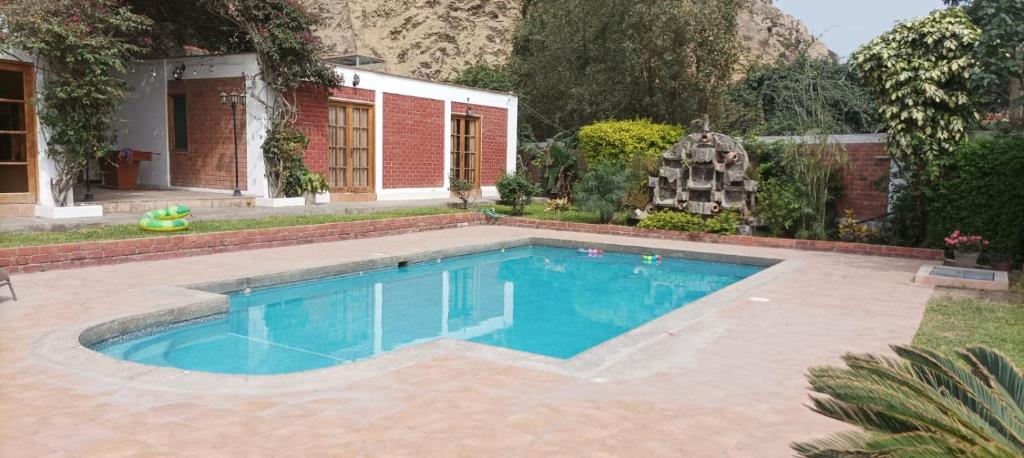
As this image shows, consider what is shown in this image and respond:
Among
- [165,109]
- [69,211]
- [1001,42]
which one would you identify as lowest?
[69,211]

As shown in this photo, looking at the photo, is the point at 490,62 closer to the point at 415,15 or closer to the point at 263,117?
the point at 415,15

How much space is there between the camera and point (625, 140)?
17.3 meters

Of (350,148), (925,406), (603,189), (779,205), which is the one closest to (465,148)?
(350,148)

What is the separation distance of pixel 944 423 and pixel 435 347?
3763 millimetres

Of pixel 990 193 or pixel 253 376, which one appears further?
pixel 990 193

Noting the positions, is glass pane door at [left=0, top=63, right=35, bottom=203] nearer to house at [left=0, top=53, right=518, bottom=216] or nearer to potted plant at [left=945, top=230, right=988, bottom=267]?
house at [left=0, top=53, right=518, bottom=216]

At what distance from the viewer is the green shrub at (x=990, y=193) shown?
10180mm

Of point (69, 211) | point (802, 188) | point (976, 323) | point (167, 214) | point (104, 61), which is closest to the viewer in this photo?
point (976, 323)

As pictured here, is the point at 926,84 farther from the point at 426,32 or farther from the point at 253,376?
the point at 426,32

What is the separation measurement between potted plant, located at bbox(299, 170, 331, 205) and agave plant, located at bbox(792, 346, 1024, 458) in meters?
14.2

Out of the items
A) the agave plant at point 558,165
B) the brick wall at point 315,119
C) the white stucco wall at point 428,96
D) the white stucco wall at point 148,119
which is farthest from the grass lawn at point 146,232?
the agave plant at point 558,165

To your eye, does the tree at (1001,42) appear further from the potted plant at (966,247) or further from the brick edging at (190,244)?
the brick edging at (190,244)

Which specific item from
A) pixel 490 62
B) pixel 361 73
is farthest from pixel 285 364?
pixel 490 62

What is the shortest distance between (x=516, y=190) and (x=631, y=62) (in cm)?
803
